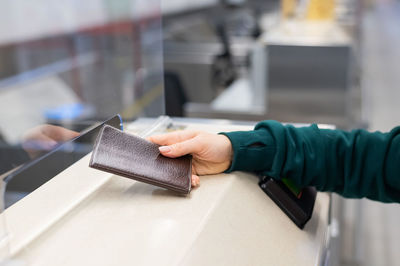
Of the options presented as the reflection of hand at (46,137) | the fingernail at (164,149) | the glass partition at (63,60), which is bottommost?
the glass partition at (63,60)

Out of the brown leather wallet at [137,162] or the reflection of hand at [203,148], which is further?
the reflection of hand at [203,148]

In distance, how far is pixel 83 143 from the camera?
839mm

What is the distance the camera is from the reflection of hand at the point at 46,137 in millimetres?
787

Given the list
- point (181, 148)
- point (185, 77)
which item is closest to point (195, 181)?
point (181, 148)

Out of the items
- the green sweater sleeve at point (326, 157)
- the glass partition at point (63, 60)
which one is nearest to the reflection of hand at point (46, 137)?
the green sweater sleeve at point (326, 157)

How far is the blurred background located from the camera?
1271mm

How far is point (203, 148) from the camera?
0.85 meters

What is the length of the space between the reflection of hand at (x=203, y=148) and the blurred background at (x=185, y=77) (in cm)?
17

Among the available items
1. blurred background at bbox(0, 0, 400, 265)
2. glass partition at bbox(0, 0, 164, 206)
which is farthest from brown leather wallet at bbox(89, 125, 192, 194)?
glass partition at bbox(0, 0, 164, 206)

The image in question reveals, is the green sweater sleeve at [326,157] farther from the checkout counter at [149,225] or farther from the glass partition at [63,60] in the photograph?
the glass partition at [63,60]

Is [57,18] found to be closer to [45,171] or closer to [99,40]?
[99,40]

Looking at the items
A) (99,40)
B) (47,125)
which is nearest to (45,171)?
(47,125)

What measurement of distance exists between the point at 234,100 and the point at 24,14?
6.99 ft

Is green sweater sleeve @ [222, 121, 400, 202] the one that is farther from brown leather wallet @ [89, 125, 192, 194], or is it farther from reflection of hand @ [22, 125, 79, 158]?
reflection of hand @ [22, 125, 79, 158]
